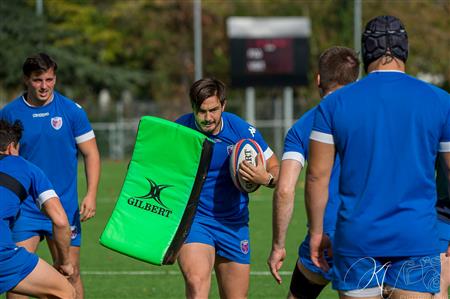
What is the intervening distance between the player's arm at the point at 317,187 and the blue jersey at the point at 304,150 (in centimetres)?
97

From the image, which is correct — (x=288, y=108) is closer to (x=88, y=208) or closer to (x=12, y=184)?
(x=88, y=208)

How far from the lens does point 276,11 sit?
45281mm

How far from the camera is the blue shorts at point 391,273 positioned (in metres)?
4.82

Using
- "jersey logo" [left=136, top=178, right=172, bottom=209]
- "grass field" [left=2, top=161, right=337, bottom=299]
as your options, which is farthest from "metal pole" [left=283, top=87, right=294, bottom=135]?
"jersey logo" [left=136, top=178, right=172, bottom=209]

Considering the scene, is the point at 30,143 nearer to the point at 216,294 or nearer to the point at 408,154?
the point at 216,294

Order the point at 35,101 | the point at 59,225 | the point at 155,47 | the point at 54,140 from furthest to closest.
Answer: the point at 155,47 < the point at 35,101 < the point at 54,140 < the point at 59,225

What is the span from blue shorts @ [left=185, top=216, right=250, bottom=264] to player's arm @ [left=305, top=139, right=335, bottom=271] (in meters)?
2.26

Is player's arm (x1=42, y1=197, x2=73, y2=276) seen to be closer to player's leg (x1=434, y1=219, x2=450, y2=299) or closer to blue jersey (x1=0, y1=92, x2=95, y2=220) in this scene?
blue jersey (x1=0, y1=92, x2=95, y2=220)

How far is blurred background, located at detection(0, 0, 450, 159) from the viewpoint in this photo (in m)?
37.9

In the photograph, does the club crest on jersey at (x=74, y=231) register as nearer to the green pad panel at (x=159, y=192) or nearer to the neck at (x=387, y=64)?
the green pad panel at (x=159, y=192)

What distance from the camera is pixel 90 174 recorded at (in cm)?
828

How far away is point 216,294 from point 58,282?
3.79 meters

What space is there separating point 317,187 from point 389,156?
1.23 ft

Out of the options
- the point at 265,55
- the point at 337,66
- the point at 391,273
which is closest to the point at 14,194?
the point at 337,66
